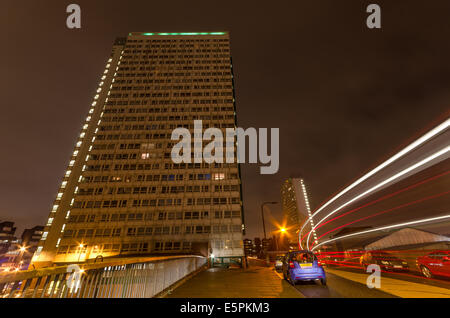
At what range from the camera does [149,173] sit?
44812 mm

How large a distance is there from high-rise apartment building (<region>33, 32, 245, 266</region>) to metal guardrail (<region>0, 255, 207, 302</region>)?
104ft

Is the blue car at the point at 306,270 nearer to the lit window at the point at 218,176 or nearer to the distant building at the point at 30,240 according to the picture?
the lit window at the point at 218,176

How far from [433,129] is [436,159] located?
5.57 feet

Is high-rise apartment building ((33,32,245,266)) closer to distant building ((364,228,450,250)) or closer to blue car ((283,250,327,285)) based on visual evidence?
distant building ((364,228,450,250))

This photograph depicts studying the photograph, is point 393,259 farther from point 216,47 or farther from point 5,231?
point 5,231

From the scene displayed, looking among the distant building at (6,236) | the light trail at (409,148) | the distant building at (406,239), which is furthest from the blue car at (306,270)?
the distant building at (6,236)

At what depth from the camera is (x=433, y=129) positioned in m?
6.57

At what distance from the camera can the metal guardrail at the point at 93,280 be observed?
10.8 ft

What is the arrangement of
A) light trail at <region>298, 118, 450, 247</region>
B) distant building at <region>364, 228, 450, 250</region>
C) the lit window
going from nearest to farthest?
1. light trail at <region>298, 118, 450, 247</region>
2. distant building at <region>364, 228, 450, 250</region>
3. the lit window

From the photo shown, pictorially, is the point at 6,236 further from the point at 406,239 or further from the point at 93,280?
the point at 406,239

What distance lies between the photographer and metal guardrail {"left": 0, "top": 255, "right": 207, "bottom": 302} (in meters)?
3.30

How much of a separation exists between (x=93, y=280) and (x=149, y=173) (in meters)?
42.5

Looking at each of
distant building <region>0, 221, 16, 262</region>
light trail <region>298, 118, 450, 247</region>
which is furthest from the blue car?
distant building <region>0, 221, 16, 262</region>
